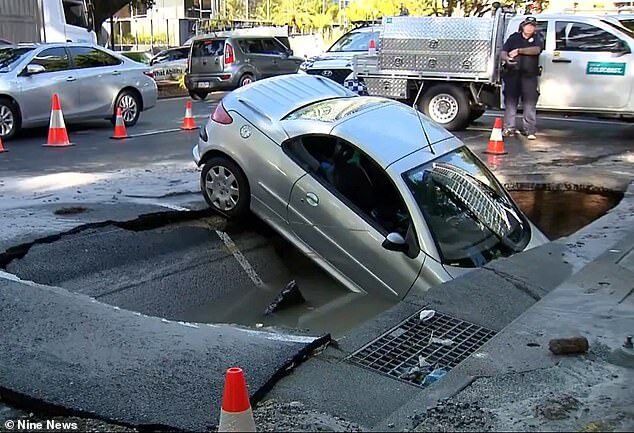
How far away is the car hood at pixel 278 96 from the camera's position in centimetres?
677

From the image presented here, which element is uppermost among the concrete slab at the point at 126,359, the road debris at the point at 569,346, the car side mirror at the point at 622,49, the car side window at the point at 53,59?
the car side mirror at the point at 622,49

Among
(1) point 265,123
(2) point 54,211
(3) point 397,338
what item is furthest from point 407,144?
(2) point 54,211

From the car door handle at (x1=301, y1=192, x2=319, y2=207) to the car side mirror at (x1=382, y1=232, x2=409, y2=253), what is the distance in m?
0.72

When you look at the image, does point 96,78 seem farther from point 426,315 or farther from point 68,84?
point 426,315

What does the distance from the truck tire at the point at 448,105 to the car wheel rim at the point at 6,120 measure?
7404 mm

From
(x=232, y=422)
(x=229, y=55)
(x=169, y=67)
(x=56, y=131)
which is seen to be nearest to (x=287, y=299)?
(x=232, y=422)

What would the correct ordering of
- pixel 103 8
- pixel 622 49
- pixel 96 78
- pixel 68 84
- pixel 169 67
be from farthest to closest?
pixel 103 8 < pixel 169 67 < pixel 96 78 < pixel 68 84 < pixel 622 49

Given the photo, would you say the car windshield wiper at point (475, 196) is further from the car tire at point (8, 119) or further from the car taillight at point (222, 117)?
the car tire at point (8, 119)

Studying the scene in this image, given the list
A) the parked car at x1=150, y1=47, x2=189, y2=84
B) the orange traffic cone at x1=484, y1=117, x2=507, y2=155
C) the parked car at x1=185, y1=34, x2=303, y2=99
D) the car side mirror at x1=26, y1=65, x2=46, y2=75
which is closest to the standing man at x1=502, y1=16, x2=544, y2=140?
the orange traffic cone at x1=484, y1=117, x2=507, y2=155

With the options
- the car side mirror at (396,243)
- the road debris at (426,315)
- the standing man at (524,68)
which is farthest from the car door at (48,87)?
the road debris at (426,315)

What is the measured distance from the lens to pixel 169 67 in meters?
26.2

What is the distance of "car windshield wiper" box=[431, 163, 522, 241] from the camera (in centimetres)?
618

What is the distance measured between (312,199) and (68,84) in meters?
8.98

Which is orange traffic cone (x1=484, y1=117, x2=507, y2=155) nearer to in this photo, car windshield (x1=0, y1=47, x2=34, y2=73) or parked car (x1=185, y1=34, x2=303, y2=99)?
car windshield (x1=0, y1=47, x2=34, y2=73)
